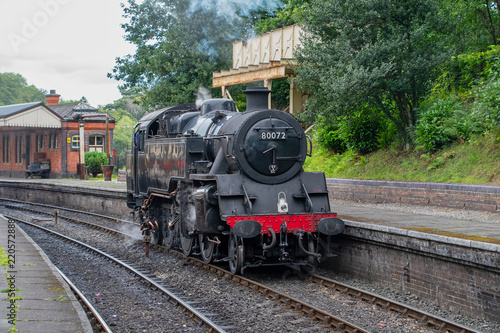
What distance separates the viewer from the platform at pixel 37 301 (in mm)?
6402

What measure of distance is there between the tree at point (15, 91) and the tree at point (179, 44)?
67.5 m

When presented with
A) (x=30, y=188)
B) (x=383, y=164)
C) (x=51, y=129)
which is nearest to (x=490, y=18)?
(x=383, y=164)

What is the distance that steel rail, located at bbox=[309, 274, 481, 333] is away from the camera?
6.57m

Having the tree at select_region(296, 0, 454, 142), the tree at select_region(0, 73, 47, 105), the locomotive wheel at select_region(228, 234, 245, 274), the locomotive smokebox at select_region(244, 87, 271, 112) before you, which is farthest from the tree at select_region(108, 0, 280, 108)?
the tree at select_region(0, 73, 47, 105)

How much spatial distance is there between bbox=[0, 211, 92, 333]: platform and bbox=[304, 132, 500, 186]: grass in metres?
10.1

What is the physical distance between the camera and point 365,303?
7.97 m

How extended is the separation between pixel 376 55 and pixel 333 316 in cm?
1089

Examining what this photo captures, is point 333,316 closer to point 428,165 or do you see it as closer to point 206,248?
point 206,248

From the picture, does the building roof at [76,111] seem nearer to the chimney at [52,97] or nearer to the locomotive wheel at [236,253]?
the chimney at [52,97]

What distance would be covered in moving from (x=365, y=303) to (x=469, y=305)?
4.58 feet

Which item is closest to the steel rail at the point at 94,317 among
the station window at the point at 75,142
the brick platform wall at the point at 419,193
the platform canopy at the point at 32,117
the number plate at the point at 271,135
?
the number plate at the point at 271,135

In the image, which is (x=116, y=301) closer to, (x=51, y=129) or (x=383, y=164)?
(x=383, y=164)

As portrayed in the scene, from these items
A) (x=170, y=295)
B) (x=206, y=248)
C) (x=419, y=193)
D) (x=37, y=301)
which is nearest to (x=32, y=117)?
(x=419, y=193)

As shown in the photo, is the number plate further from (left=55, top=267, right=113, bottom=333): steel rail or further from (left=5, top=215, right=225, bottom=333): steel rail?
(left=55, top=267, right=113, bottom=333): steel rail
